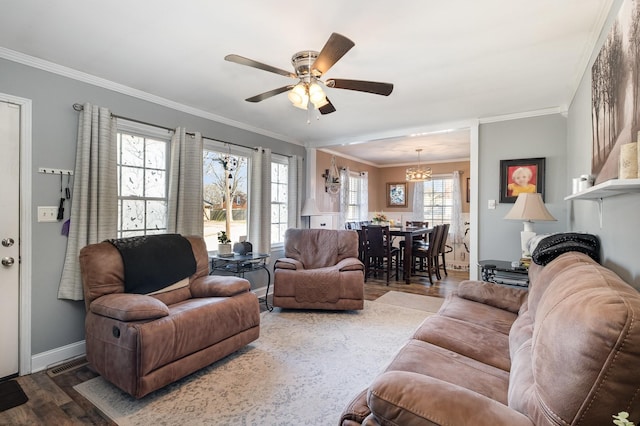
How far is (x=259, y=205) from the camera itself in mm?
4445

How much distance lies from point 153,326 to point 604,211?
289 centimetres

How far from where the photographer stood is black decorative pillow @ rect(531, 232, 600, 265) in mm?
1973

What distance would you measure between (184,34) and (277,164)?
2.92m

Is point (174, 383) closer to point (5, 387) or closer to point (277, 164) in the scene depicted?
point (5, 387)

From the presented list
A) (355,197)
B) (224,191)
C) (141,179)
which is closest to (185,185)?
(141,179)

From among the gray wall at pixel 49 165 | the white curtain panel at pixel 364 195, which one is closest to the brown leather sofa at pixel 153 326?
the gray wall at pixel 49 165

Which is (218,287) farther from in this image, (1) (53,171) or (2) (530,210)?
(2) (530,210)

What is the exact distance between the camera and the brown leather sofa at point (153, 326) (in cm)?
198

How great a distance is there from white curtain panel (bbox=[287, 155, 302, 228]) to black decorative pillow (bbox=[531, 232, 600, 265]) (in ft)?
11.7

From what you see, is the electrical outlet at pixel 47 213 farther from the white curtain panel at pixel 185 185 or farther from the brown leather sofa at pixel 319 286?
the brown leather sofa at pixel 319 286

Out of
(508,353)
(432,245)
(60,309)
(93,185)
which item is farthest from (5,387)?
(432,245)

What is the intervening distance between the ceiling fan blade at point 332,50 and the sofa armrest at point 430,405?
5.33 ft

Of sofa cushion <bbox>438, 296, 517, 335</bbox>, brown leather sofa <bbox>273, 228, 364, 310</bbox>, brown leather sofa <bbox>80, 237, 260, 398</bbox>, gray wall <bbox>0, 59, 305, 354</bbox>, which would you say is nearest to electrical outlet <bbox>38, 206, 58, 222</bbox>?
gray wall <bbox>0, 59, 305, 354</bbox>

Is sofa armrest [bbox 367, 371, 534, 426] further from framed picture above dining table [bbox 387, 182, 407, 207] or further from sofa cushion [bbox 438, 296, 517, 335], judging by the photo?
framed picture above dining table [bbox 387, 182, 407, 207]
